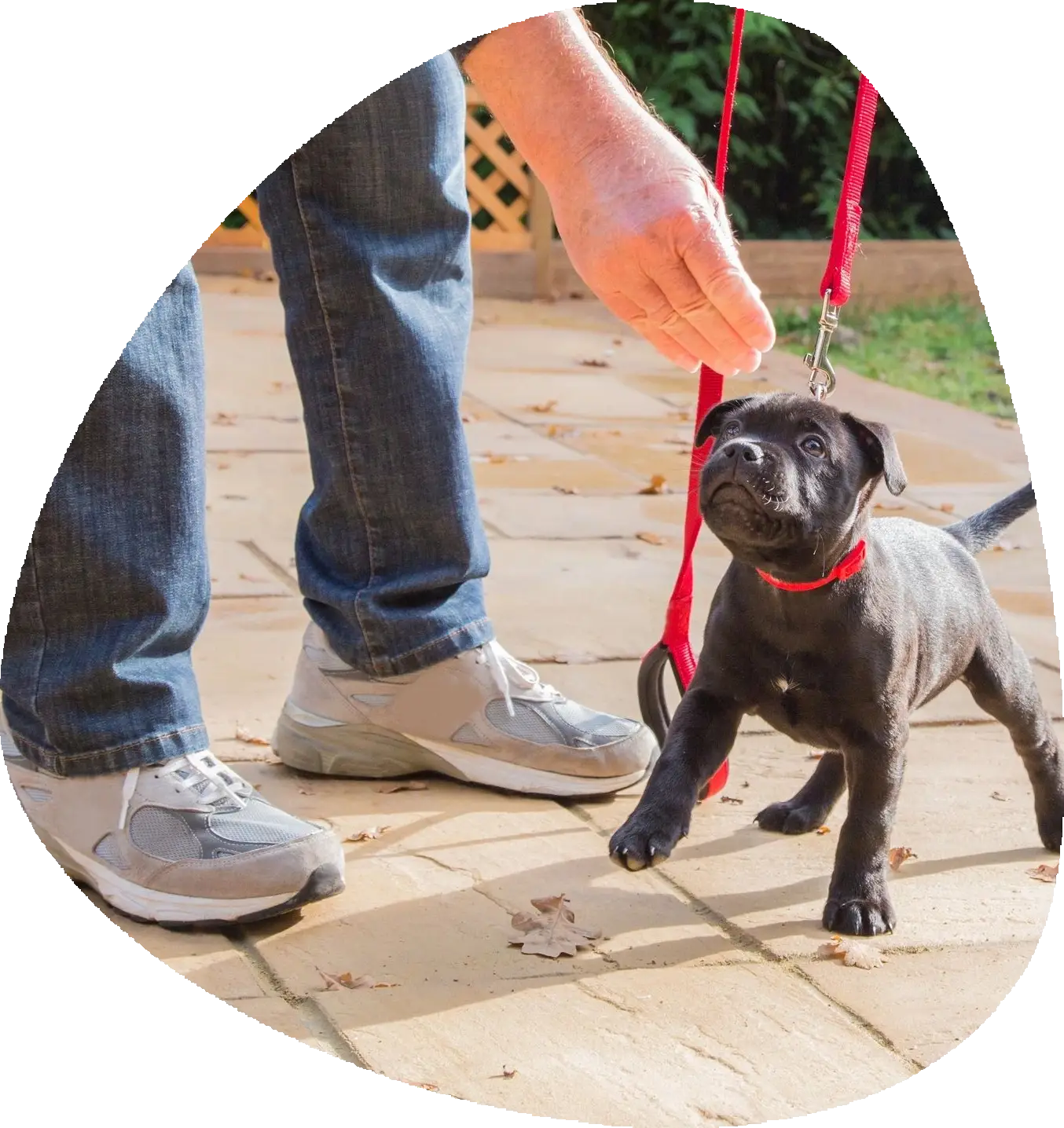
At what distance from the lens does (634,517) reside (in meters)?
4.98

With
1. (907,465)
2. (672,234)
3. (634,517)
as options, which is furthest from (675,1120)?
(907,465)

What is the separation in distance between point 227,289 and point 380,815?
6.67 metres

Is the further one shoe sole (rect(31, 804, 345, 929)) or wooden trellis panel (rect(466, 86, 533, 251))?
wooden trellis panel (rect(466, 86, 533, 251))

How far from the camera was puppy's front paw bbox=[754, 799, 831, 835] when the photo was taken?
278 centimetres

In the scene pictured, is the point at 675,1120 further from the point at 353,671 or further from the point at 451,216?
the point at 451,216

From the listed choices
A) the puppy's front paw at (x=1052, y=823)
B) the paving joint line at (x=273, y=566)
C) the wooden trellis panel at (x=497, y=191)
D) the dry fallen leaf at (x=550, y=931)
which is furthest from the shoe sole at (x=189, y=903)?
the wooden trellis panel at (x=497, y=191)

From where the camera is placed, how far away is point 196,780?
2404 millimetres

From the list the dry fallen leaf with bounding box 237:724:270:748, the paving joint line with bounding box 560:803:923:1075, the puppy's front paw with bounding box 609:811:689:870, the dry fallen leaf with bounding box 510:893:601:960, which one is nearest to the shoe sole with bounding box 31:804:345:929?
the dry fallen leaf with bounding box 510:893:601:960

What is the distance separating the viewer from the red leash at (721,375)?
199cm

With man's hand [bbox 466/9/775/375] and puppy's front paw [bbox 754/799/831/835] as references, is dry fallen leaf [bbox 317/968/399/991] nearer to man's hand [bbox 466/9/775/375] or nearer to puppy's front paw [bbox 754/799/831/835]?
puppy's front paw [bbox 754/799/831/835]

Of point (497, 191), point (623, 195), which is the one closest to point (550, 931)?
point (623, 195)

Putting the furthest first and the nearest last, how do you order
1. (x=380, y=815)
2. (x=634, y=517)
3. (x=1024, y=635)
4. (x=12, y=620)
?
1. (x=634, y=517)
2. (x=1024, y=635)
3. (x=380, y=815)
4. (x=12, y=620)

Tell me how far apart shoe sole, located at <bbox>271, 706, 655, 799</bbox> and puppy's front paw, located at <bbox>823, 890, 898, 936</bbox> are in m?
0.63

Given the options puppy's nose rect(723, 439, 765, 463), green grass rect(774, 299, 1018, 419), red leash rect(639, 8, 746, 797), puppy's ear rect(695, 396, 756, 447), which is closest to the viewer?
puppy's nose rect(723, 439, 765, 463)
